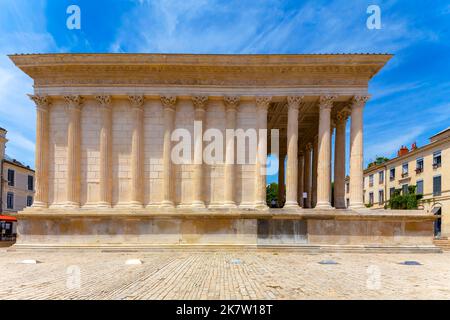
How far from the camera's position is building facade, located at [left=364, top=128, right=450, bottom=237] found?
36.2 metres

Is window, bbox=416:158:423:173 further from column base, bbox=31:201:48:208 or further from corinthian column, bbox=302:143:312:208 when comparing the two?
column base, bbox=31:201:48:208

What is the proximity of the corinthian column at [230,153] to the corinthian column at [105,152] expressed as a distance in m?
8.12

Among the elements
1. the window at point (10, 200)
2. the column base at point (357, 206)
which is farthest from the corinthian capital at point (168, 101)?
the window at point (10, 200)

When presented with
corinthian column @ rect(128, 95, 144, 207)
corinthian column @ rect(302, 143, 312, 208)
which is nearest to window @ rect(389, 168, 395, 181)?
corinthian column @ rect(302, 143, 312, 208)

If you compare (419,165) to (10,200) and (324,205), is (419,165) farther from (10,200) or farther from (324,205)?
(10,200)

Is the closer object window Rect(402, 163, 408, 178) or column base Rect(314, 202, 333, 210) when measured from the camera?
column base Rect(314, 202, 333, 210)

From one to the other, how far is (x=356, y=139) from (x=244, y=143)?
7.93m

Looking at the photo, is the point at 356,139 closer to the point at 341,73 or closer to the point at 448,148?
the point at 341,73

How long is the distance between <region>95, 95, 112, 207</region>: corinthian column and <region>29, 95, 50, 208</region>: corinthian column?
3749mm

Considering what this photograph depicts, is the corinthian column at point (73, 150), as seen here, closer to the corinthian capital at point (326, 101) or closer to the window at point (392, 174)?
the corinthian capital at point (326, 101)

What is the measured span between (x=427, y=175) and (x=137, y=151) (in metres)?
40.6

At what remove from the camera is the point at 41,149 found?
19.0m

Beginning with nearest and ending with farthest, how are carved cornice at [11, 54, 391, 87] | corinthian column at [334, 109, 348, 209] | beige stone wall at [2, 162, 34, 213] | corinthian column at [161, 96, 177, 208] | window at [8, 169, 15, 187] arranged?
corinthian column at [161, 96, 177, 208] < carved cornice at [11, 54, 391, 87] < corinthian column at [334, 109, 348, 209] < beige stone wall at [2, 162, 34, 213] < window at [8, 169, 15, 187]
